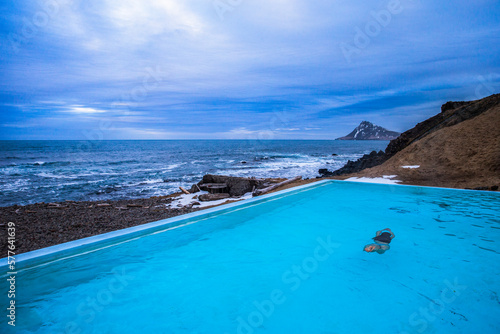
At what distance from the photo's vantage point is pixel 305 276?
2992 millimetres

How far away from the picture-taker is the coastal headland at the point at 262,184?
6.64m

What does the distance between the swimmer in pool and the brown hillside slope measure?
17.3ft

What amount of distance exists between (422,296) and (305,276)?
3.78 feet

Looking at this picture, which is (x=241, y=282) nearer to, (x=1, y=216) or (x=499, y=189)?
(x=499, y=189)

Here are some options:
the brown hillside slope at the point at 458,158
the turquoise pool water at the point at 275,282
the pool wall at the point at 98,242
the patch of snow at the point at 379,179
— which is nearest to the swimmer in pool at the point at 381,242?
the turquoise pool water at the point at 275,282

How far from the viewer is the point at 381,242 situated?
380 cm

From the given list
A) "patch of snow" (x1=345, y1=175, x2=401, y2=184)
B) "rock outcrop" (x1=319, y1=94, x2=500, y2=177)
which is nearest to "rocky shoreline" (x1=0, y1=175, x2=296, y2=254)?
"patch of snow" (x1=345, y1=175, x2=401, y2=184)

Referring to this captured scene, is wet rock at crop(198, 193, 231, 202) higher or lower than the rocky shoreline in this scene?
higher

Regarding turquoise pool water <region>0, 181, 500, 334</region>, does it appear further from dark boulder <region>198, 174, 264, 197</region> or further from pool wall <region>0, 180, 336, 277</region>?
dark boulder <region>198, 174, 264, 197</region>

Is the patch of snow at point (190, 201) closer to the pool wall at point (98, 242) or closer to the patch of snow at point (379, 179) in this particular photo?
the patch of snow at point (379, 179)

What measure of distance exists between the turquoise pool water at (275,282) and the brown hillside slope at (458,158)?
14.7ft

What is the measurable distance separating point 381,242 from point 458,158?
28.6 ft

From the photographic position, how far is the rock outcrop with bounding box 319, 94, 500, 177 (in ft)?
42.7

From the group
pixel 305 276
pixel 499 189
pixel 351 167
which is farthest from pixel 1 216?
pixel 351 167
